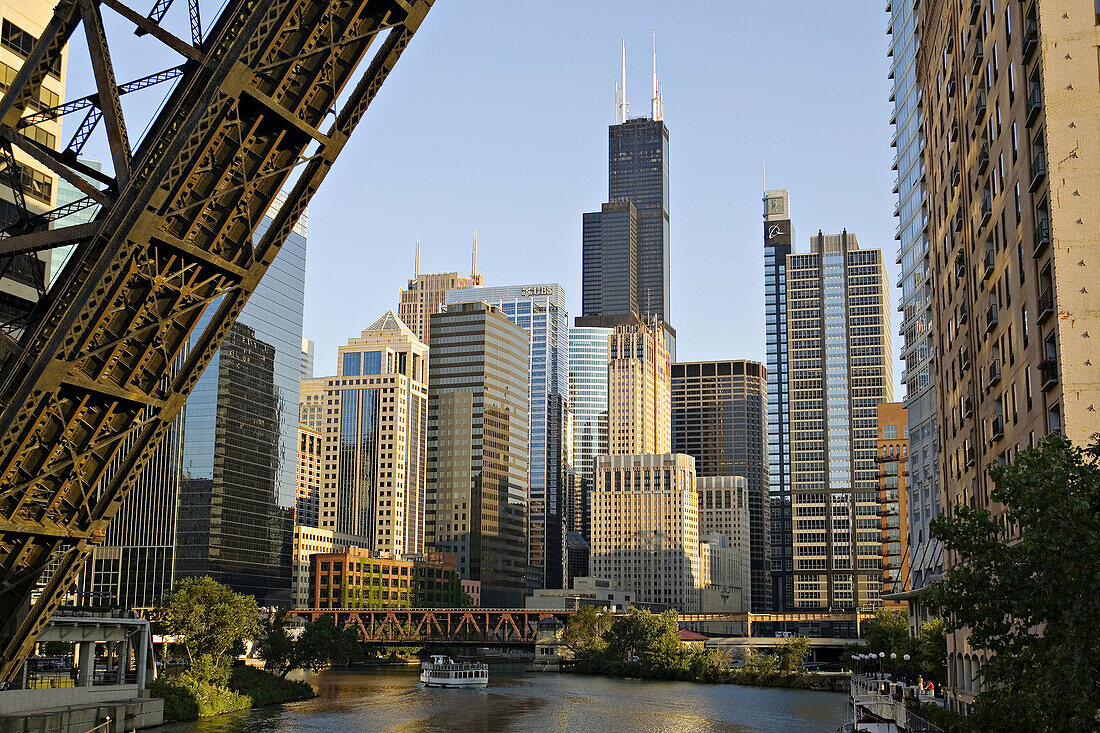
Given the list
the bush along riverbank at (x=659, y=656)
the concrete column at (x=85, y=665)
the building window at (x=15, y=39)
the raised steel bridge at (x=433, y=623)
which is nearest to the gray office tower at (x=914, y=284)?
the bush along riverbank at (x=659, y=656)

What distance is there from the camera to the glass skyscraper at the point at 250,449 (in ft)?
579

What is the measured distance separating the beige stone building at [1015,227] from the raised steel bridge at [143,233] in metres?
18.3

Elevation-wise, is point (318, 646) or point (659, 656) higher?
point (318, 646)

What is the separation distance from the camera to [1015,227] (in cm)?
4106

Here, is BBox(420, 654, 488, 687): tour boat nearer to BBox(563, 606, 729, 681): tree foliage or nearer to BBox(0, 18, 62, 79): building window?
BBox(563, 606, 729, 681): tree foliage

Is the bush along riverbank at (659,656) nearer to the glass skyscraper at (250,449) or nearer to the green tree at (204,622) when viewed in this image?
the glass skyscraper at (250,449)

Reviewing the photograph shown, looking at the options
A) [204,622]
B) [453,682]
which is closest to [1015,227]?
[204,622]

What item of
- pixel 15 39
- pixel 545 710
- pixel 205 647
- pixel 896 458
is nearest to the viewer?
pixel 15 39

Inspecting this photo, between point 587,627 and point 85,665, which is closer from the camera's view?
point 85,665

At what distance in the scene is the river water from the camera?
7306cm

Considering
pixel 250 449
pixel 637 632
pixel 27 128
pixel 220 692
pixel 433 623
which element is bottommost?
pixel 433 623

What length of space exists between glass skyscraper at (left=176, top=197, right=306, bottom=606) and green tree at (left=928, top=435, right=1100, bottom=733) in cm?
15655

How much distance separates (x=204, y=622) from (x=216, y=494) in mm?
102337

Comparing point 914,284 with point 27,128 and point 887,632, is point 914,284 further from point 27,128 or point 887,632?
point 27,128
